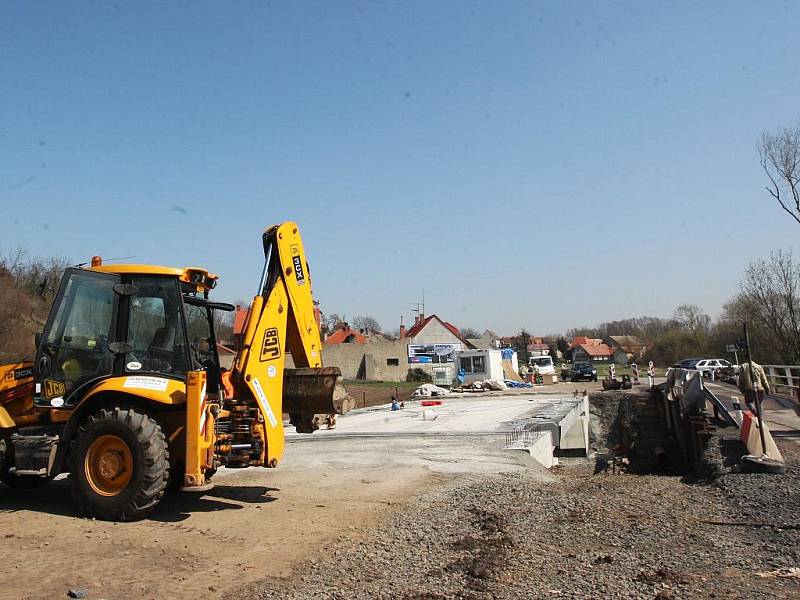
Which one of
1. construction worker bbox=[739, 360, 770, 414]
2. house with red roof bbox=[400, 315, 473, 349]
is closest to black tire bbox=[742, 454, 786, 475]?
construction worker bbox=[739, 360, 770, 414]

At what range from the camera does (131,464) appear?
730 cm

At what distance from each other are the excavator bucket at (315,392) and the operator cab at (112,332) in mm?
987

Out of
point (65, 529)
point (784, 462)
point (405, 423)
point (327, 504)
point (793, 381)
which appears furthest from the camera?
point (793, 381)

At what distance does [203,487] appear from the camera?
7371mm

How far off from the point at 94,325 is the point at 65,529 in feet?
7.73

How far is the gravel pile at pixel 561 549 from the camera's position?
530 cm

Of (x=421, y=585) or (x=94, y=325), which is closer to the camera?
(x=421, y=585)

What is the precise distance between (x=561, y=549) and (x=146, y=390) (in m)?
4.86

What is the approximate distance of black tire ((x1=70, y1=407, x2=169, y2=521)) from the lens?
7168mm

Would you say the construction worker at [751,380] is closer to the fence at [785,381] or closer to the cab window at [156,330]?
the fence at [785,381]

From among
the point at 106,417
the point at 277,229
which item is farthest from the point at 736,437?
the point at 106,417

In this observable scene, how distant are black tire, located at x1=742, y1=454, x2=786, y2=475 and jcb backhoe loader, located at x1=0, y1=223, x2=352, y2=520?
25.2ft

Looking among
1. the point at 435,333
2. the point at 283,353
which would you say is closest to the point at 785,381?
the point at 283,353

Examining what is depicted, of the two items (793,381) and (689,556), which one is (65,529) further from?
(793,381)
